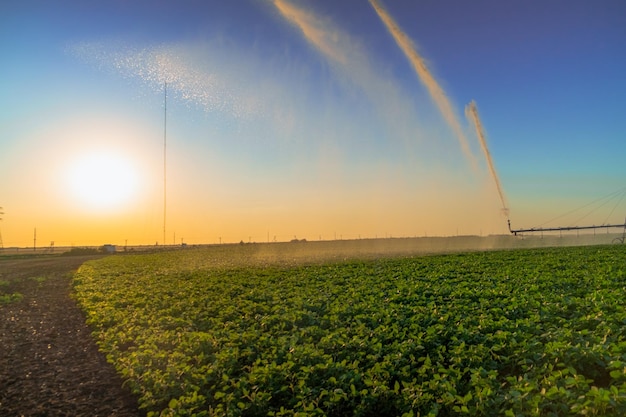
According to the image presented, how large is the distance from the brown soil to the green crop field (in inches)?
18.7

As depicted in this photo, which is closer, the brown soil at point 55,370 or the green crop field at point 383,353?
the green crop field at point 383,353

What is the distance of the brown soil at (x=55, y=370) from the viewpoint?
31.9 feet

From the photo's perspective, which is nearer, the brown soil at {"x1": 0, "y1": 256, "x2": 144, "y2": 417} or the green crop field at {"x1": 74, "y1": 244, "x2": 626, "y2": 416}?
the green crop field at {"x1": 74, "y1": 244, "x2": 626, "y2": 416}

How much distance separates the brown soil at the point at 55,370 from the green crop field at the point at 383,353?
0.47 metres

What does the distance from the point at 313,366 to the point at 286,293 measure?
11155 millimetres

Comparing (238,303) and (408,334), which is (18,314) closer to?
(238,303)

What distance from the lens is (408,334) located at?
12.1m

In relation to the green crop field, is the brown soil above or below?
below

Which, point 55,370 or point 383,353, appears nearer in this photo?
point 383,353

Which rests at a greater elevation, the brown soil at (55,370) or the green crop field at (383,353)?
the green crop field at (383,353)

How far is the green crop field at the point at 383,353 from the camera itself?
26.7ft

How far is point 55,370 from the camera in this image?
12352mm

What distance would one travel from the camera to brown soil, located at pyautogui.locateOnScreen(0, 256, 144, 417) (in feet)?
31.9

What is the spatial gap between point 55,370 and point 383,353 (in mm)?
9175
